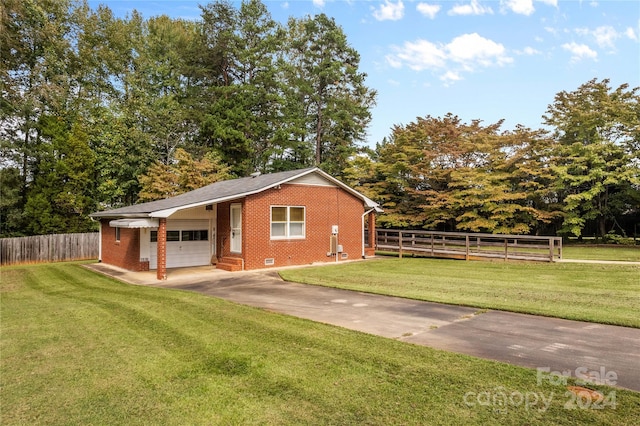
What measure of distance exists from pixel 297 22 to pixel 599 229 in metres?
33.7

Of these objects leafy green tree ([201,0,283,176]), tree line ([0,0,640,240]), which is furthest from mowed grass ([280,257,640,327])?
leafy green tree ([201,0,283,176])

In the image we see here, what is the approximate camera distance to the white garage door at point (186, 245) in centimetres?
1582

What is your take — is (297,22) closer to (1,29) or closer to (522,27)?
(1,29)

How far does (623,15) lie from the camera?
40.4 ft

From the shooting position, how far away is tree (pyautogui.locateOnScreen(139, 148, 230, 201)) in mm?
25859

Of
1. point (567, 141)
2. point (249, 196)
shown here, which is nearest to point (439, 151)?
point (567, 141)

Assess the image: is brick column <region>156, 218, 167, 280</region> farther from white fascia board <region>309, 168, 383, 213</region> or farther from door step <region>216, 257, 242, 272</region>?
white fascia board <region>309, 168, 383, 213</region>

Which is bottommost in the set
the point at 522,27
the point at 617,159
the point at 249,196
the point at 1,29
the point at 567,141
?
the point at 249,196

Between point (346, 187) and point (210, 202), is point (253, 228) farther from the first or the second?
point (346, 187)

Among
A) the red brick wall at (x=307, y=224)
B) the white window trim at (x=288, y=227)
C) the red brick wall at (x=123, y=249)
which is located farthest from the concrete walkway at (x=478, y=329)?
the red brick wall at (x=123, y=249)

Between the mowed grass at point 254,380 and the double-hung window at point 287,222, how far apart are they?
8.82 metres

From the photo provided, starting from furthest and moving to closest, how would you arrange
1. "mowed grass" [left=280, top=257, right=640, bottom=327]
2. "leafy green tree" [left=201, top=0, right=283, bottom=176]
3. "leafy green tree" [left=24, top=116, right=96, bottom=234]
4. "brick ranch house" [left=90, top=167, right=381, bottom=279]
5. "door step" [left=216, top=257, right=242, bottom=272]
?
1. "leafy green tree" [left=201, top=0, right=283, bottom=176]
2. "leafy green tree" [left=24, top=116, right=96, bottom=234]
3. "brick ranch house" [left=90, top=167, right=381, bottom=279]
4. "door step" [left=216, top=257, right=242, bottom=272]
5. "mowed grass" [left=280, top=257, right=640, bottom=327]

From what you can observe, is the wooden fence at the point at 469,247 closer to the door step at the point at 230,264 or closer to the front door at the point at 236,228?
the front door at the point at 236,228

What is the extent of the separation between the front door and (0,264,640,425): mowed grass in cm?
834
